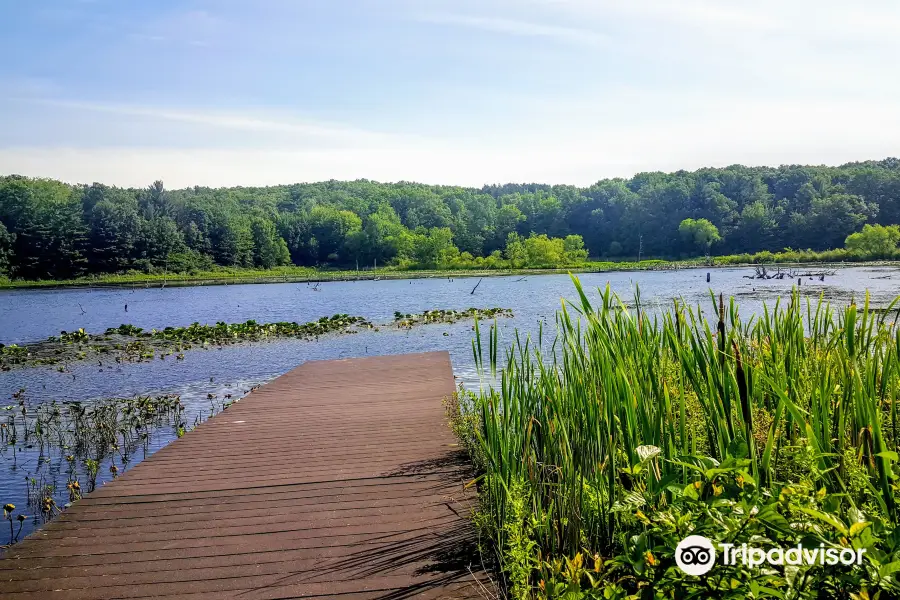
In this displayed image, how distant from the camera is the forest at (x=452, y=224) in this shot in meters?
58.2

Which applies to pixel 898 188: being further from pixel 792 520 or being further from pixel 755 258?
pixel 792 520

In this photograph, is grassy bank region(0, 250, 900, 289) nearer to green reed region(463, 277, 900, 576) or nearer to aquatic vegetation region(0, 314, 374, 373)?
aquatic vegetation region(0, 314, 374, 373)

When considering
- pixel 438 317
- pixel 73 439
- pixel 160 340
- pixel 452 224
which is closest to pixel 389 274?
pixel 452 224

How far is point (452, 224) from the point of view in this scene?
82.5m

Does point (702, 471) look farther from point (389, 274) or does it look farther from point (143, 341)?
point (389, 274)

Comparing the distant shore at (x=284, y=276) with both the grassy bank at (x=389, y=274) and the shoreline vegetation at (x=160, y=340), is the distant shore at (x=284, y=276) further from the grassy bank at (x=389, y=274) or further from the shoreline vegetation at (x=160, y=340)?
the shoreline vegetation at (x=160, y=340)

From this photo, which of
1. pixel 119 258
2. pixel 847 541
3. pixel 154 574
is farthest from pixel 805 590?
pixel 119 258

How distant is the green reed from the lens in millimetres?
1869

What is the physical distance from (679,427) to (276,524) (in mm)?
2330

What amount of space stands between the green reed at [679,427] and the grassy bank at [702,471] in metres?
0.01

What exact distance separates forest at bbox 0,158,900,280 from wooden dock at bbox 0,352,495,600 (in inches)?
2285

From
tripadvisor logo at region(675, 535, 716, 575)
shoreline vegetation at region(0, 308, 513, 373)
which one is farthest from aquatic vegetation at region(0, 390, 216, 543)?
tripadvisor logo at region(675, 535, 716, 575)

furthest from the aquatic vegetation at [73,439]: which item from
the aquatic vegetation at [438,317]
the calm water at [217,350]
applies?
the aquatic vegetation at [438,317]

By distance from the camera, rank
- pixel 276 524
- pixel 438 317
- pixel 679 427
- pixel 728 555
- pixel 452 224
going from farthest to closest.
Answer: pixel 452 224 → pixel 438 317 → pixel 276 524 → pixel 679 427 → pixel 728 555
